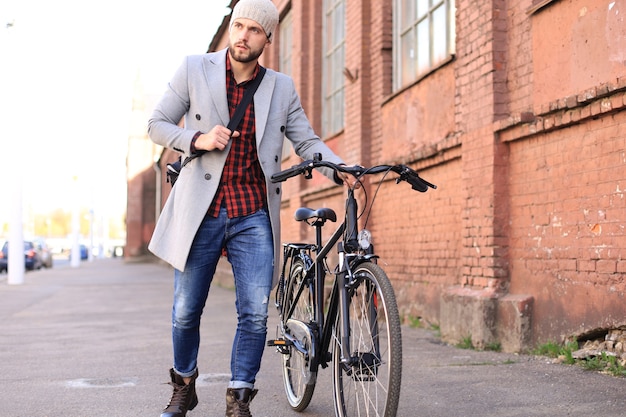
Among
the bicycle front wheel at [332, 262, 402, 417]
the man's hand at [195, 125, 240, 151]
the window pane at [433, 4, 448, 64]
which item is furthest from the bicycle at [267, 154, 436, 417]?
the window pane at [433, 4, 448, 64]

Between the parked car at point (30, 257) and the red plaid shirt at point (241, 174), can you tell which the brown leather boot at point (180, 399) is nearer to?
the red plaid shirt at point (241, 174)

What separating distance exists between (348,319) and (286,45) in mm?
13744

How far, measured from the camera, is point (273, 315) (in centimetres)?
1031

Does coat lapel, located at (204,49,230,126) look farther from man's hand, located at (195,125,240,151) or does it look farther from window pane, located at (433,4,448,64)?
window pane, located at (433,4,448,64)

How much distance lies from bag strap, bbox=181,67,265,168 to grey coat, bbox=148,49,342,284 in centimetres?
3


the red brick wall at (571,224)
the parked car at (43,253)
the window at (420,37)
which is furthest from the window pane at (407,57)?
the parked car at (43,253)

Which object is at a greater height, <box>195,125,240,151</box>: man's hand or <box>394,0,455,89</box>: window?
<box>394,0,455,89</box>: window

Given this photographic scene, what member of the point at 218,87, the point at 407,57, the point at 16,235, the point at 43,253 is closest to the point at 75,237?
the point at 43,253

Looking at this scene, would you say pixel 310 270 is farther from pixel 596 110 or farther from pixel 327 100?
pixel 327 100

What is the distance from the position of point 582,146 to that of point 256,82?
9.31 feet

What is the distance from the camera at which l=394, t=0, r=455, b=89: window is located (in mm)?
8289

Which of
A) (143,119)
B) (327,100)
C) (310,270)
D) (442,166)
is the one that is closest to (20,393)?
(310,270)

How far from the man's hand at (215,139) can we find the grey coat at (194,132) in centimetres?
7

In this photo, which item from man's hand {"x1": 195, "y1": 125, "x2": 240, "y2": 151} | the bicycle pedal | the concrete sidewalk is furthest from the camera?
the concrete sidewalk
